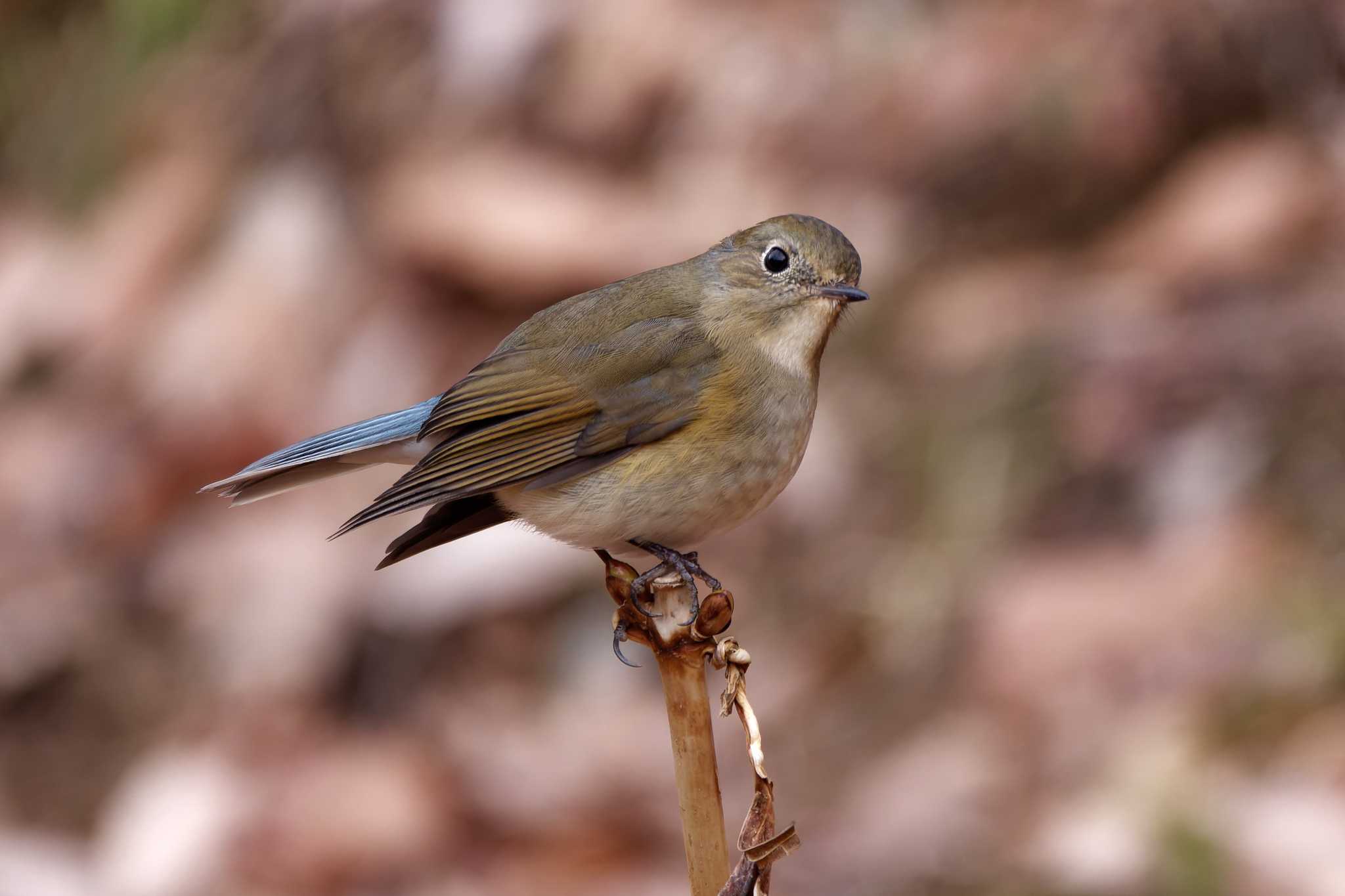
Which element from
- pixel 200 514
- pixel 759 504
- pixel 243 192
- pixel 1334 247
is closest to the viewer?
pixel 759 504

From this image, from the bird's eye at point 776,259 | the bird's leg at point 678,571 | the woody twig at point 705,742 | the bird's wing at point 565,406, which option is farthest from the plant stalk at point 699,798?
the bird's eye at point 776,259

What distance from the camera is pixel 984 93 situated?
578 centimetres

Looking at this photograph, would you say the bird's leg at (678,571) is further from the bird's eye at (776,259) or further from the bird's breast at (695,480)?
the bird's eye at (776,259)

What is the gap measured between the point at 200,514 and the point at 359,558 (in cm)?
103

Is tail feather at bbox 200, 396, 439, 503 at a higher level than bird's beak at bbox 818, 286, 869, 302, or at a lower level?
lower

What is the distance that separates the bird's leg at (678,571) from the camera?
7.85 feet

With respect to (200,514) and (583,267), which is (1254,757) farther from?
(200,514)

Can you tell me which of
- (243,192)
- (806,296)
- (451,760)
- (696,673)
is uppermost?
(243,192)

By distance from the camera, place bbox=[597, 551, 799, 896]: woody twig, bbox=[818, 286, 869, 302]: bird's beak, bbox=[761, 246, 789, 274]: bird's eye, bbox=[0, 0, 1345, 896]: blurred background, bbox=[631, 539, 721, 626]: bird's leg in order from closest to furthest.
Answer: bbox=[597, 551, 799, 896]: woody twig, bbox=[631, 539, 721, 626]: bird's leg, bbox=[818, 286, 869, 302]: bird's beak, bbox=[761, 246, 789, 274]: bird's eye, bbox=[0, 0, 1345, 896]: blurred background

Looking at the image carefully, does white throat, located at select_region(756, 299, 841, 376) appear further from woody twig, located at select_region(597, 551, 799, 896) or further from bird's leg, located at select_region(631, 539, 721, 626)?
woody twig, located at select_region(597, 551, 799, 896)

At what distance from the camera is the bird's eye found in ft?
10.2

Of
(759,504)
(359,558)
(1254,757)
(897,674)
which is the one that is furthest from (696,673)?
(359,558)

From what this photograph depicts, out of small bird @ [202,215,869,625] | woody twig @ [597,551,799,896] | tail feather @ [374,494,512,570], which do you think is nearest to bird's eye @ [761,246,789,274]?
small bird @ [202,215,869,625]

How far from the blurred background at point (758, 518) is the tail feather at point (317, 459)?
5.29 feet
